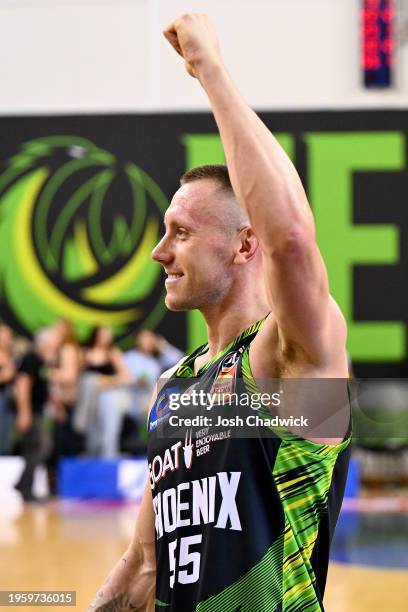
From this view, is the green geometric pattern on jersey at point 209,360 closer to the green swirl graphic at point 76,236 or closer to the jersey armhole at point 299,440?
the jersey armhole at point 299,440

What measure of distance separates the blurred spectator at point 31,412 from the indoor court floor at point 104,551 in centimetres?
44

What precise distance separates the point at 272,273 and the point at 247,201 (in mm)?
115

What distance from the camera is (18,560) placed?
638 cm

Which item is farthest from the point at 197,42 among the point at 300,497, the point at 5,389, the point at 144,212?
the point at 144,212

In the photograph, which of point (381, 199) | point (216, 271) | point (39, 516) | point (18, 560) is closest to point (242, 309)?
point (216, 271)

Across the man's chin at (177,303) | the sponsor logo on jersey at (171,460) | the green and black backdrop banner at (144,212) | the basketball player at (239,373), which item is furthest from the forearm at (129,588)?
the green and black backdrop banner at (144,212)

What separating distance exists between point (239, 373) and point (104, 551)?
540cm

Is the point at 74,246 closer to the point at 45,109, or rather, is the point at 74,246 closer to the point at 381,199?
the point at 45,109

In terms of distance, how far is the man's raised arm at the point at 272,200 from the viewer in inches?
57.6

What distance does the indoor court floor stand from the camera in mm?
5445

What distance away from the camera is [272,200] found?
4.78 feet

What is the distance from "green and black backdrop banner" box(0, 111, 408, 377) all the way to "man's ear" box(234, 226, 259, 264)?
10.2 metres

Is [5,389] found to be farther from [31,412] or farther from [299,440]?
[299,440]

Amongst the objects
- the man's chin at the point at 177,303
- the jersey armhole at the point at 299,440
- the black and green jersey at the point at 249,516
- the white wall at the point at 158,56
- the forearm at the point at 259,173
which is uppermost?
the white wall at the point at 158,56
